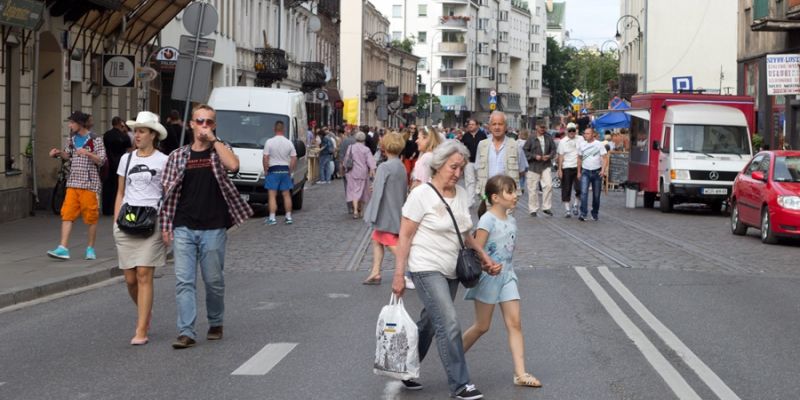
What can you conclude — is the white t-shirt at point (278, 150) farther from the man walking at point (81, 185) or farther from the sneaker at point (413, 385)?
the sneaker at point (413, 385)

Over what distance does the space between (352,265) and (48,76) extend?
39.5ft

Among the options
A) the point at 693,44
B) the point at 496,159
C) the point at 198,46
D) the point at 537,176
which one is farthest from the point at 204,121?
the point at 693,44

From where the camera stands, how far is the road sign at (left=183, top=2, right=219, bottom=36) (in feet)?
65.8

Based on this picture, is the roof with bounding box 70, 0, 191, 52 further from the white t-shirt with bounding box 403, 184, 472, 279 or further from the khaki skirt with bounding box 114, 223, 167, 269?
the white t-shirt with bounding box 403, 184, 472, 279

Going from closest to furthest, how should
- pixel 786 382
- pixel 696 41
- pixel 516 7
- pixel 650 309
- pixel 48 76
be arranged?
pixel 786 382 < pixel 650 309 < pixel 48 76 < pixel 696 41 < pixel 516 7

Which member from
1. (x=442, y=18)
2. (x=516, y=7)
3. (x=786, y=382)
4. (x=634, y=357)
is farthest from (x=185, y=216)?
(x=516, y=7)

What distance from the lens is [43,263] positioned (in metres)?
16.0

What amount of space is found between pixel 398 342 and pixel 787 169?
14973mm

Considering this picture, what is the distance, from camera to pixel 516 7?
17038 centimetres

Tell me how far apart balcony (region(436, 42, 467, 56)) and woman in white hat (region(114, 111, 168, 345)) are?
5270 inches

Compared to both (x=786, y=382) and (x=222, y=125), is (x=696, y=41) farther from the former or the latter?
(x=786, y=382)

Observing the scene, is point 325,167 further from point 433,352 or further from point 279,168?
point 433,352

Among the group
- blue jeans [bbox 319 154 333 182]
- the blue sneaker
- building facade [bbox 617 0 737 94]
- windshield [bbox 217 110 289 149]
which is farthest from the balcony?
the blue sneaker

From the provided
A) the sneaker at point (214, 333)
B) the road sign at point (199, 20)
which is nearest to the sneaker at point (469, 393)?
the sneaker at point (214, 333)
